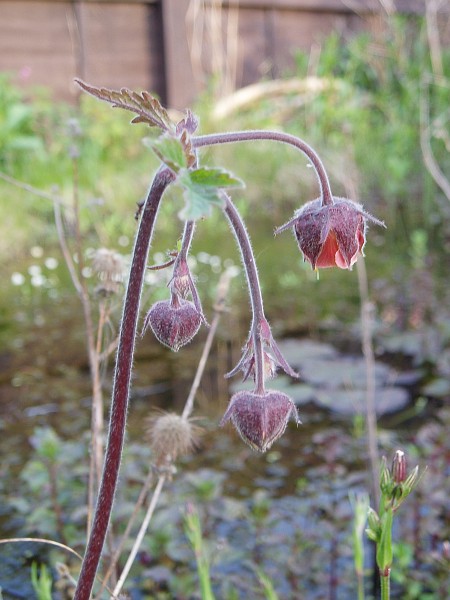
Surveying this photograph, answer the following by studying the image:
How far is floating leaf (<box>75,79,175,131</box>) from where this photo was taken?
2.16 ft

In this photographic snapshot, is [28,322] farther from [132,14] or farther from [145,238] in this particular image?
[132,14]

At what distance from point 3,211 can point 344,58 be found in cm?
464

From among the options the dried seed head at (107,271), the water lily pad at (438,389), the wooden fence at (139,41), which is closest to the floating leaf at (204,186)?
the dried seed head at (107,271)

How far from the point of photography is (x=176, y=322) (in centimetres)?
76

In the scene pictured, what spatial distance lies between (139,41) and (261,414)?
5.95 metres

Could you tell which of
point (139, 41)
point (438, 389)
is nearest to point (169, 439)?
point (438, 389)

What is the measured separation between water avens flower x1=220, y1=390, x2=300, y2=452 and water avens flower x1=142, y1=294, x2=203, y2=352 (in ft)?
0.33

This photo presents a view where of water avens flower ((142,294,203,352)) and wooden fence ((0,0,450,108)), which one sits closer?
water avens flower ((142,294,203,352))

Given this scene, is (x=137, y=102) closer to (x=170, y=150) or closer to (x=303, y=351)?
(x=170, y=150)

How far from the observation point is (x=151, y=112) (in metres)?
0.67

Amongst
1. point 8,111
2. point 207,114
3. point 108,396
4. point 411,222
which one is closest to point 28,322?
point 108,396

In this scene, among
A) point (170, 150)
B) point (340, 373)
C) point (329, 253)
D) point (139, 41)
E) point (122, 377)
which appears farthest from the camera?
point (139, 41)

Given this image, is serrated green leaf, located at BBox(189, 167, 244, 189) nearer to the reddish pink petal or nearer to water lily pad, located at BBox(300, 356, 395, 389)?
the reddish pink petal

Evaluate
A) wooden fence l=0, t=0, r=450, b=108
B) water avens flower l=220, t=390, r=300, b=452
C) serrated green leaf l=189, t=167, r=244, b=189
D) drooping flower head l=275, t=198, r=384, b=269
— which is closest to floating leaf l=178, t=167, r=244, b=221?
serrated green leaf l=189, t=167, r=244, b=189
